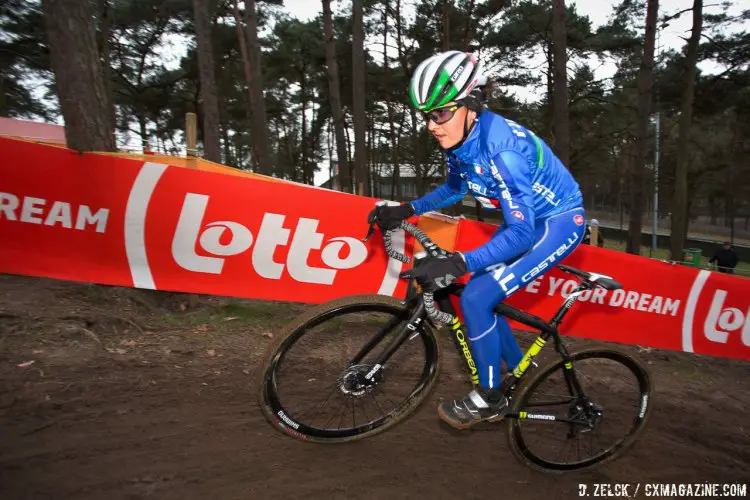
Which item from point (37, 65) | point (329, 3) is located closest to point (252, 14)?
point (329, 3)

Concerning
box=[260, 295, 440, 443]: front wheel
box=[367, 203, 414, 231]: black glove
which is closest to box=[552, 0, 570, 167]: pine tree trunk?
box=[367, 203, 414, 231]: black glove

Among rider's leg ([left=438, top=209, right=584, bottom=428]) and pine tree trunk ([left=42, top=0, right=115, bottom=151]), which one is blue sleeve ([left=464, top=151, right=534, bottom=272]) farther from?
pine tree trunk ([left=42, top=0, right=115, bottom=151])

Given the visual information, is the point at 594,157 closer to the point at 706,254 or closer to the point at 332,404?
the point at 706,254

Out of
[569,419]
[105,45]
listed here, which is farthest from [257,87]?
[569,419]

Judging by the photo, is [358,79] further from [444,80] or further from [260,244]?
[444,80]

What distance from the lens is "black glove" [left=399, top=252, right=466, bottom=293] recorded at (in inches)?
93.5

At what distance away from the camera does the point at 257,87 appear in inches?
635

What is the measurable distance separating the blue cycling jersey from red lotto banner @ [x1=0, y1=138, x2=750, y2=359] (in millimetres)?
1764

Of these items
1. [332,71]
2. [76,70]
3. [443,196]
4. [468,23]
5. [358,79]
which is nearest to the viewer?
[443,196]

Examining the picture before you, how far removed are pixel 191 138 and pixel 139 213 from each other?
115cm

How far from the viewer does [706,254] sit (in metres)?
34.9

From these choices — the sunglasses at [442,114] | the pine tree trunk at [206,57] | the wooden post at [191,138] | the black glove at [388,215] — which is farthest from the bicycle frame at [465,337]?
the pine tree trunk at [206,57]

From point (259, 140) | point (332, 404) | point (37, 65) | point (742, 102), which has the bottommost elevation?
point (332, 404)

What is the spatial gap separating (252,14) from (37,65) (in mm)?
12130
